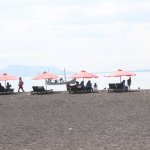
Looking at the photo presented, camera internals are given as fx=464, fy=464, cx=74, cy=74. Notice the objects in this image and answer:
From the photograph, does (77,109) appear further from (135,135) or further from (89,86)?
(89,86)

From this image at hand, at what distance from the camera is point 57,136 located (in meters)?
13.4

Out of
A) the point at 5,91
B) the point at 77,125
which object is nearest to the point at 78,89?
the point at 5,91

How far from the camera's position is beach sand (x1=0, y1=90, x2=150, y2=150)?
1202 centimetres

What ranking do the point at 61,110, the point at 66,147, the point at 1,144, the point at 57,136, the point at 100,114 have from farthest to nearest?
1. the point at 61,110
2. the point at 100,114
3. the point at 57,136
4. the point at 1,144
5. the point at 66,147

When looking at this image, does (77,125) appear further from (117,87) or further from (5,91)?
(5,91)

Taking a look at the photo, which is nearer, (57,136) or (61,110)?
(57,136)

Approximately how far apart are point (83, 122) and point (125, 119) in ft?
5.12

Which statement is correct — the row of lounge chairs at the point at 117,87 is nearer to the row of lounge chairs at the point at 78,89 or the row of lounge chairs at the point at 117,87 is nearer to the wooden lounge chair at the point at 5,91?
the row of lounge chairs at the point at 78,89

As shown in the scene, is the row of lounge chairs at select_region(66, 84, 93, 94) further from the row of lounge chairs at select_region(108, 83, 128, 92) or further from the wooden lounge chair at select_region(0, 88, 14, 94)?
the wooden lounge chair at select_region(0, 88, 14, 94)

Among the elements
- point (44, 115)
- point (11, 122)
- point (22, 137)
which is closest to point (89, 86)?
point (44, 115)

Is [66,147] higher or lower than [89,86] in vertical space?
lower

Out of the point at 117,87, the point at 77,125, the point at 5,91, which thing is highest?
the point at 117,87

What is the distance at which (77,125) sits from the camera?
15.6 m

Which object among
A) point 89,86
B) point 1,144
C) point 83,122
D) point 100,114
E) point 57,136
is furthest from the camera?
point 89,86
